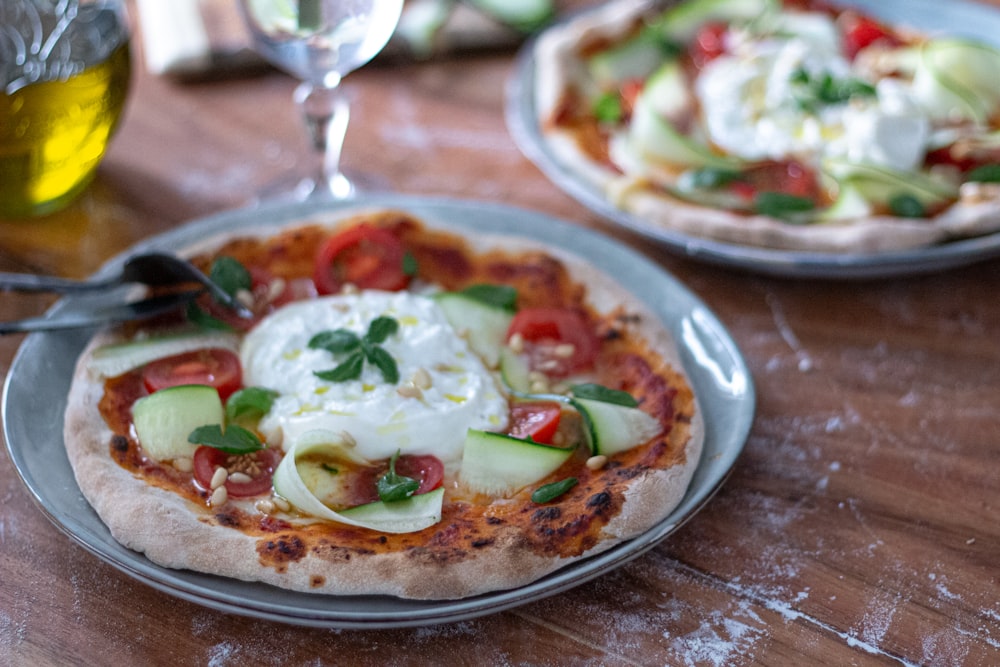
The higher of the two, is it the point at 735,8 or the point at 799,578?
the point at 735,8

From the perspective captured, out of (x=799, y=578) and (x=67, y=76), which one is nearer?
(x=799, y=578)

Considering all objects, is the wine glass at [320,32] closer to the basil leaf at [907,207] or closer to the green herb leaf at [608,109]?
the green herb leaf at [608,109]

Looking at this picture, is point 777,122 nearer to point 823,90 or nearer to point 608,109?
point 823,90

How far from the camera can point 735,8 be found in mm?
4426

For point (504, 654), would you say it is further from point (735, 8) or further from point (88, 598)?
point (735, 8)

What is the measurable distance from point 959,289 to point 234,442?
2271 millimetres

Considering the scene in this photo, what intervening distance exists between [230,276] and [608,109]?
174 centimetres

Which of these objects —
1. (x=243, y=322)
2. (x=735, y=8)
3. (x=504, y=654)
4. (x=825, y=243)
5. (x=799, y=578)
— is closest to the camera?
(x=504, y=654)

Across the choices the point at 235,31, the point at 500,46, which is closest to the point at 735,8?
the point at 500,46

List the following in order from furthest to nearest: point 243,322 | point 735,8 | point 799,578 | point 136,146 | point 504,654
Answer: point 735,8
point 136,146
point 243,322
point 799,578
point 504,654

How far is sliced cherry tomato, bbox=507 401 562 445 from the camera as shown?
240cm

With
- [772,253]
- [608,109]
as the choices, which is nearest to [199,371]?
[772,253]

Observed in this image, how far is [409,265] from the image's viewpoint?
2932mm

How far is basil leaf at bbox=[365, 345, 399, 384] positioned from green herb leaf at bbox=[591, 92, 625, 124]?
5.81ft
